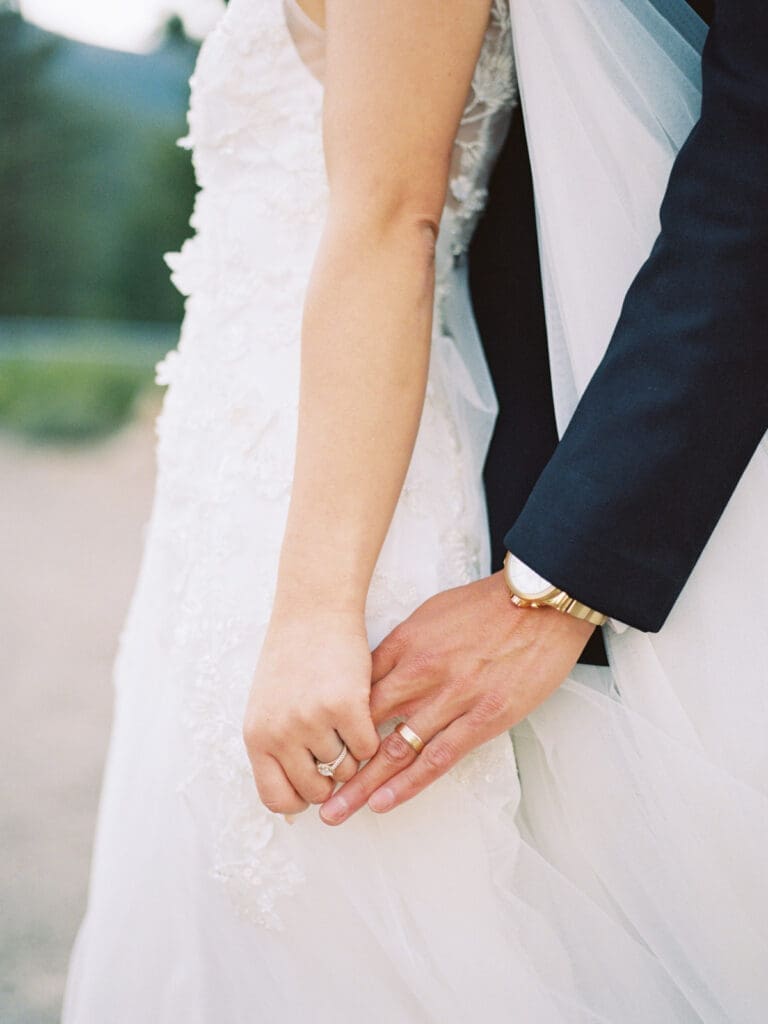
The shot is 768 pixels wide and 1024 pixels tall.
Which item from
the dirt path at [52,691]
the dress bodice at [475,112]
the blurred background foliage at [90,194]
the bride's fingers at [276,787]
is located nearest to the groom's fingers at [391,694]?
the bride's fingers at [276,787]

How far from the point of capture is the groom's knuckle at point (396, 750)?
0.92 metres

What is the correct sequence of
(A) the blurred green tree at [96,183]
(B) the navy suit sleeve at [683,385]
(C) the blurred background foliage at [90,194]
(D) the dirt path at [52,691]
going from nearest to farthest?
1. (B) the navy suit sleeve at [683,385]
2. (D) the dirt path at [52,691]
3. (C) the blurred background foliage at [90,194]
4. (A) the blurred green tree at [96,183]

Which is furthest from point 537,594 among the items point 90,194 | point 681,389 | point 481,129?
point 90,194

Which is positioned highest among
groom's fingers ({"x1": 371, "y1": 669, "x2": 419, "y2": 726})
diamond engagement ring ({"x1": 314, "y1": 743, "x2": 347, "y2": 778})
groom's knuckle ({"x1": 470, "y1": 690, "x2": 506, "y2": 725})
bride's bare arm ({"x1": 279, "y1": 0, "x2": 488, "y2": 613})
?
bride's bare arm ({"x1": 279, "y1": 0, "x2": 488, "y2": 613})

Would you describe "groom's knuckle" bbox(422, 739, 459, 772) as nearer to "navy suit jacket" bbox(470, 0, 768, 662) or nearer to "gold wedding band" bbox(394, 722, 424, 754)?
"gold wedding band" bbox(394, 722, 424, 754)

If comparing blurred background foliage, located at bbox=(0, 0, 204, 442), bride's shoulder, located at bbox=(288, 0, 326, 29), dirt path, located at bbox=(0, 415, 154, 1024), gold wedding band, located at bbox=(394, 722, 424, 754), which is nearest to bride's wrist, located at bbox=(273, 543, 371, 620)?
gold wedding band, located at bbox=(394, 722, 424, 754)

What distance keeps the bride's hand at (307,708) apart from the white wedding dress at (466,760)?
0.22ft

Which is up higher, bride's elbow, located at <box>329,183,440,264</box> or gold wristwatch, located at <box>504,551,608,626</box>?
bride's elbow, located at <box>329,183,440,264</box>

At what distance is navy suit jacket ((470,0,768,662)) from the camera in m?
0.82

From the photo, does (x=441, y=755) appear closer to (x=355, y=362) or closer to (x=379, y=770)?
(x=379, y=770)

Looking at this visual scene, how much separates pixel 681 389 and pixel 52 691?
3.45 metres

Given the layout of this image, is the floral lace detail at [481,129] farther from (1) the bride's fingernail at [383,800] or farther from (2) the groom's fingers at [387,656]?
(1) the bride's fingernail at [383,800]

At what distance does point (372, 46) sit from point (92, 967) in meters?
1.06

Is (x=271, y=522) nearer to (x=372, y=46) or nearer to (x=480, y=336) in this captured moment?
(x=480, y=336)
